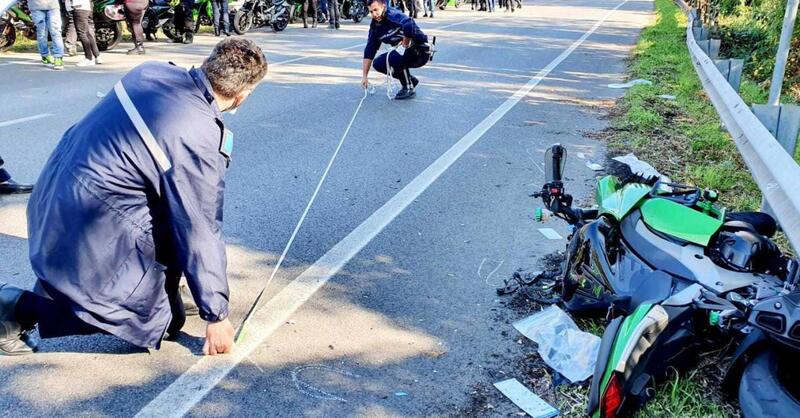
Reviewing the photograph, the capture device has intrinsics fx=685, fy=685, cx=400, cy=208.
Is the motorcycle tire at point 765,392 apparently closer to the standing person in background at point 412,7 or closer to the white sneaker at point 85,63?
the white sneaker at point 85,63

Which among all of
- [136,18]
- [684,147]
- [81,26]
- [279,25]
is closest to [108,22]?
[136,18]

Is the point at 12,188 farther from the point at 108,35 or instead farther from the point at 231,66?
the point at 108,35

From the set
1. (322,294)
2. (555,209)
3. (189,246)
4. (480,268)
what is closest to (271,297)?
(322,294)

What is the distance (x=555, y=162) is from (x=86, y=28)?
10.4 meters

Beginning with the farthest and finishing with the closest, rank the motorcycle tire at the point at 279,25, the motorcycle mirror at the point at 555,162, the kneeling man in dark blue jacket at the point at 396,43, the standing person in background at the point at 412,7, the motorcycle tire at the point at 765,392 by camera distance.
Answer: the standing person in background at the point at 412,7 → the motorcycle tire at the point at 279,25 → the kneeling man in dark blue jacket at the point at 396,43 → the motorcycle mirror at the point at 555,162 → the motorcycle tire at the point at 765,392

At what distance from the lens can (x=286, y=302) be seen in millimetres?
3781

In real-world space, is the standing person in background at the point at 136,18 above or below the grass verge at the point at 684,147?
above

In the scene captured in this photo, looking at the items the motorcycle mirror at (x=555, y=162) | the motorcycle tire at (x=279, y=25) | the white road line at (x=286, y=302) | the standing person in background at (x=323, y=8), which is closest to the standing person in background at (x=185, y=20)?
the motorcycle tire at (x=279, y=25)

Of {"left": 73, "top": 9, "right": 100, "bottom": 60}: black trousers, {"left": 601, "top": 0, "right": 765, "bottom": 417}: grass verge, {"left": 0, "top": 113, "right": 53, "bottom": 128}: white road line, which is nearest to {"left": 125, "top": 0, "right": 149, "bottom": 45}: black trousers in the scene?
{"left": 73, "top": 9, "right": 100, "bottom": 60}: black trousers

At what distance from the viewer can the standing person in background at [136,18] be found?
42.5 feet

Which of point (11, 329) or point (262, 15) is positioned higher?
point (262, 15)

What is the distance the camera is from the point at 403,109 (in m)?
8.66

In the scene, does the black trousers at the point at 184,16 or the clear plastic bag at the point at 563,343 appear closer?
the clear plastic bag at the point at 563,343

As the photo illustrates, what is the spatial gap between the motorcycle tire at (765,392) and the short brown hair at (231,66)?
2.38m
